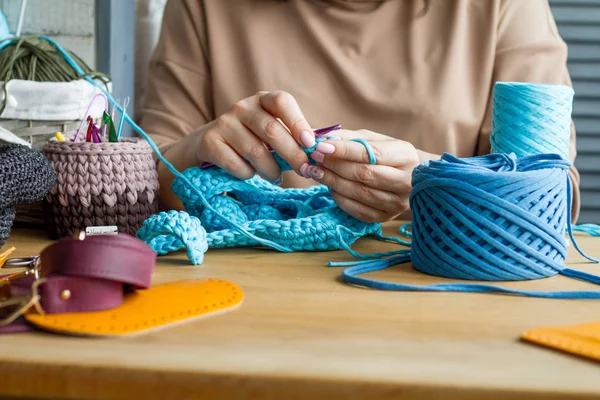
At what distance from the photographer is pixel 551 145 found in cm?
79

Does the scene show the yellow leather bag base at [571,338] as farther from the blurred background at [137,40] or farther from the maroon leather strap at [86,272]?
the blurred background at [137,40]

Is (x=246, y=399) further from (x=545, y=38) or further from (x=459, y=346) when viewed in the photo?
(x=545, y=38)

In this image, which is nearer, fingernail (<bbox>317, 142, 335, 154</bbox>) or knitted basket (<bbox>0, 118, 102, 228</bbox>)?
fingernail (<bbox>317, 142, 335, 154</bbox>)

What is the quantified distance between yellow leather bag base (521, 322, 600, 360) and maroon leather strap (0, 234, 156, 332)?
0.32 m

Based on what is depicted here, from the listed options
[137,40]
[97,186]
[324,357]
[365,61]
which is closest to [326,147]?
[97,186]

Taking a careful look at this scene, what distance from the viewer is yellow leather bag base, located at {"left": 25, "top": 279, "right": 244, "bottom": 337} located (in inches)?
19.7

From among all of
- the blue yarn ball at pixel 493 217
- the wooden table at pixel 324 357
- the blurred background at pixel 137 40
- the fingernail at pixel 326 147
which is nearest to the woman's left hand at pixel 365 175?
the fingernail at pixel 326 147

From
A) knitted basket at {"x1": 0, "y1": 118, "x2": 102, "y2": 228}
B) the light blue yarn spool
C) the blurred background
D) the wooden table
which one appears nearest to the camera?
the wooden table

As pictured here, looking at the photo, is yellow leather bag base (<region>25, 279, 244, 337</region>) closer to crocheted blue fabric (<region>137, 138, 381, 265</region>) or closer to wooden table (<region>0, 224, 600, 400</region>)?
wooden table (<region>0, 224, 600, 400</region>)

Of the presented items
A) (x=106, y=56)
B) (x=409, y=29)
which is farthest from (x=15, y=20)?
(x=409, y=29)

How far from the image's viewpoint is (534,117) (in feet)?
2.57

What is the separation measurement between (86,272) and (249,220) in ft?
1.19

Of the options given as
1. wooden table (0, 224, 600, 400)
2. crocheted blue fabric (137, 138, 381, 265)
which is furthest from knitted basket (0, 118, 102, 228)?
wooden table (0, 224, 600, 400)

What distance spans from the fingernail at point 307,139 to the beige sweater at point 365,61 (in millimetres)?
474
